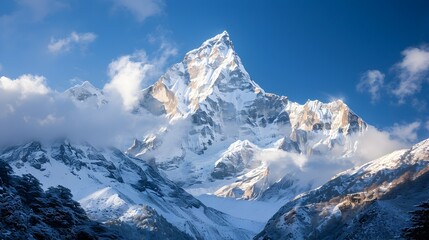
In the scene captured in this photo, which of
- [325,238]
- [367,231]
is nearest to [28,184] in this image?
[367,231]

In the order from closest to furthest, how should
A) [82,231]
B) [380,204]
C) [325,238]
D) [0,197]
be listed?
[0,197]
[82,231]
[380,204]
[325,238]

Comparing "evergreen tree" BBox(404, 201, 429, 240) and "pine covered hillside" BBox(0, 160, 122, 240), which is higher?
"evergreen tree" BBox(404, 201, 429, 240)

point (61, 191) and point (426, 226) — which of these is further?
point (61, 191)

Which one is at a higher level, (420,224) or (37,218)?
(420,224)

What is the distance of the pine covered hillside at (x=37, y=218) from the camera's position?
4734 centimetres

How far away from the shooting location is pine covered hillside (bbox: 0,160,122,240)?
47344 mm

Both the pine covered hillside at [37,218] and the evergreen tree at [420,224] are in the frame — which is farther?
the evergreen tree at [420,224]

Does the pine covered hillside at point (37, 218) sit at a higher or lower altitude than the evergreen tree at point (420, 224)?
lower

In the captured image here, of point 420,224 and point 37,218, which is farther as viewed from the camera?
point 37,218

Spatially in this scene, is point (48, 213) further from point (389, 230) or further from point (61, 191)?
point (389, 230)

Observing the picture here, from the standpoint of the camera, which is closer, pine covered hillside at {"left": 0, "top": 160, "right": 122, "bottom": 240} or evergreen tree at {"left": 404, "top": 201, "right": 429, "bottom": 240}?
pine covered hillside at {"left": 0, "top": 160, "right": 122, "bottom": 240}

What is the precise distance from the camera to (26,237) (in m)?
47.4

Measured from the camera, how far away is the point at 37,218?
52.2m

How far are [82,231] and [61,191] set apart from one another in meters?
26.9
